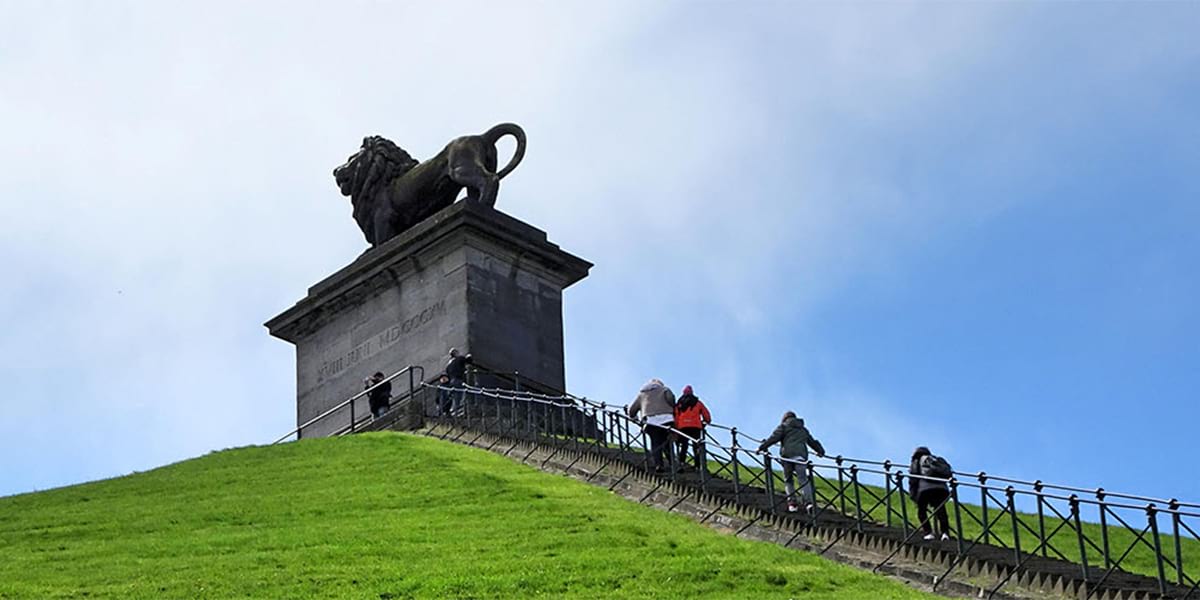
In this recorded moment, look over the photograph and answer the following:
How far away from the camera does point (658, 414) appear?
28.2 meters

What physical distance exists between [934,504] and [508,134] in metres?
19.1

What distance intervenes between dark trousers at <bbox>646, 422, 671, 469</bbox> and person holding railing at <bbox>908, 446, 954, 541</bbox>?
168 inches

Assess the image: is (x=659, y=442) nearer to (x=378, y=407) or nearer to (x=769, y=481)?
(x=769, y=481)

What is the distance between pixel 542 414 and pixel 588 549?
11.8 metres

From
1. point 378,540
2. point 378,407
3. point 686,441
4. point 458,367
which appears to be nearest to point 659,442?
point 686,441

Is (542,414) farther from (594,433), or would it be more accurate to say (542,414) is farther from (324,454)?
(324,454)

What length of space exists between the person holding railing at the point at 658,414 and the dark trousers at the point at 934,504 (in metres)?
4.92

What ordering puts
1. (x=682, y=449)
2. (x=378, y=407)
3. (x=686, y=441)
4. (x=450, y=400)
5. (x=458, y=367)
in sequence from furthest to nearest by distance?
(x=378, y=407) → (x=458, y=367) → (x=450, y=400) → (x=686, y=441) → (x=682, y=449)

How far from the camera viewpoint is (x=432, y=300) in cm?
3931

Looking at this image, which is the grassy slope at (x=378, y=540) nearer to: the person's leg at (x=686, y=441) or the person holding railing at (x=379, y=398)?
the person's leg at (x=686, y=441)

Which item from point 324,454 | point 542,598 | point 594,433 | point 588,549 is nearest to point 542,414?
point 594,433

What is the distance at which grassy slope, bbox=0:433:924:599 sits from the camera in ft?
68.0

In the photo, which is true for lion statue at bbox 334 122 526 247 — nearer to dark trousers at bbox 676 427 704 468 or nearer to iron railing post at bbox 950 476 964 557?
dark trousers at bbox 676 427 704 468

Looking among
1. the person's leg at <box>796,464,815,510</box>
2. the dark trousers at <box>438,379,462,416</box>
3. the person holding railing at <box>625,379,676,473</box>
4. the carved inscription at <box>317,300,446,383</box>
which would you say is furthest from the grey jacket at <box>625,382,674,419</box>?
the carved inscription at <box>317,300,446,383</box>
